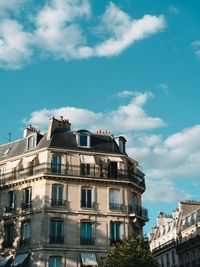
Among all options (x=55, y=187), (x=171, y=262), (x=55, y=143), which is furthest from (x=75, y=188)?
(x=171, y=262)

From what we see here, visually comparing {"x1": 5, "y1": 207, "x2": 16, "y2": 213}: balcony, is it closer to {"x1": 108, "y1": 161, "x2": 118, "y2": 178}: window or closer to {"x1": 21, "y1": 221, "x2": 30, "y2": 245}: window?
{"x1": 21, "y1": 221, "x2": 30, "y2": 245}: window

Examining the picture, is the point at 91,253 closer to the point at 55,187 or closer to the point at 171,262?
the point at 55,187

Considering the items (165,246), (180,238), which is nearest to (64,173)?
(180,238)

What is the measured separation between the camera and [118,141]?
1582 inches

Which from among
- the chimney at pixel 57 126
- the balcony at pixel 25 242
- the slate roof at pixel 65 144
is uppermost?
the chimney at pixel 57 126

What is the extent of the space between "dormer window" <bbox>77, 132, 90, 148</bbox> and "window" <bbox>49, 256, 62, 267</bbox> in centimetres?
886

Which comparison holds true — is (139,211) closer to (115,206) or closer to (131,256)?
(115,206)

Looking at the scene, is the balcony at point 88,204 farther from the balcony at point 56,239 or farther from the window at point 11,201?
the window at point 11,201

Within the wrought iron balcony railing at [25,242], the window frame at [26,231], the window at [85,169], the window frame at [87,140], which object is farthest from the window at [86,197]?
the wrought iron balcony railing at [25,242]

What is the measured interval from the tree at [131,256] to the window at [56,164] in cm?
768

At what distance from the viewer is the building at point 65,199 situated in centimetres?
3469

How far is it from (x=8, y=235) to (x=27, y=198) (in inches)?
120

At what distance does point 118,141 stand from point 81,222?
25.6ft

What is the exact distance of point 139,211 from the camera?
3841 cm
